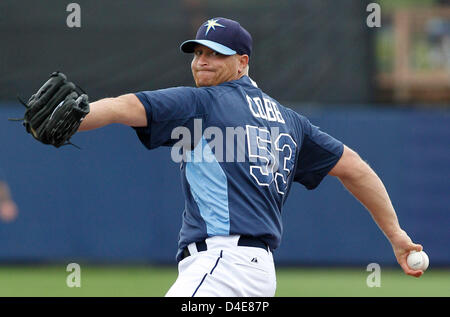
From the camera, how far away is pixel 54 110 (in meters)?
3.62

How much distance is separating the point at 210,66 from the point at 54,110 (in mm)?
1009

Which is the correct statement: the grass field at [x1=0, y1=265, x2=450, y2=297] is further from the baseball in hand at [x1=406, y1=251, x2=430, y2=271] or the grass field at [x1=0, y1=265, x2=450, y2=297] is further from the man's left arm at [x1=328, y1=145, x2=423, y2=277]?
the baseball in hand at [x1=406, y1=251, x2=430, y2=271]

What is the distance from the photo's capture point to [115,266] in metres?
12.4

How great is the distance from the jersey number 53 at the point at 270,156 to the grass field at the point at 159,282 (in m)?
5.01

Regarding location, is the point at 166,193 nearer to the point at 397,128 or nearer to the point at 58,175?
the point at 58,175

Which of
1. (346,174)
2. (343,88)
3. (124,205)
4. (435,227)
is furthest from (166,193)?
(346,174)

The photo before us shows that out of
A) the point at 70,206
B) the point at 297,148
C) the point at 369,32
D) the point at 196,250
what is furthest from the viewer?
the point at 369,32

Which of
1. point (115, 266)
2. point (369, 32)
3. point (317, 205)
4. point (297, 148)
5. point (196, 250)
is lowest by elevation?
point (115, 266)

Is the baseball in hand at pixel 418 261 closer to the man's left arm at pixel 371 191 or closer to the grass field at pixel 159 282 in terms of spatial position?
the man's left arm at pixel 371 191

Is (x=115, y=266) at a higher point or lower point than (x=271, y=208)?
lower

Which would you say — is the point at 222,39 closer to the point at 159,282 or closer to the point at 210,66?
the point at 210,66

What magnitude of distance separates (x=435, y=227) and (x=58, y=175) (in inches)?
224

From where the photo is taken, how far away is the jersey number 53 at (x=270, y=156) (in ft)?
13.6

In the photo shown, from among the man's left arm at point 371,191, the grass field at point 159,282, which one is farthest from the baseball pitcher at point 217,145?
the grass field at point 159,282
